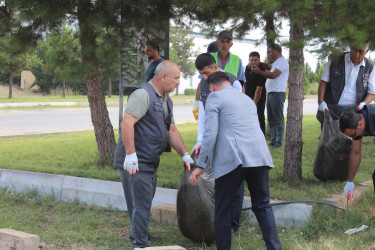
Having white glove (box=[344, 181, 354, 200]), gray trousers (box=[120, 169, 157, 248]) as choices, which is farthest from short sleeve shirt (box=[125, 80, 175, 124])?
white glove (box=[344, 181, 354, 200])

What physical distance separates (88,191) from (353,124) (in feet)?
11.0

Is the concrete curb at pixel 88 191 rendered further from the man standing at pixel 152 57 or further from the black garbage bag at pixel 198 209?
the man standing at pixel 152 57

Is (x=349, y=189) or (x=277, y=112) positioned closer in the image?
(x=349, y=189)

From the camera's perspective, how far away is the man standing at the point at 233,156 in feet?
12.2

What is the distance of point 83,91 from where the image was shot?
134 ft

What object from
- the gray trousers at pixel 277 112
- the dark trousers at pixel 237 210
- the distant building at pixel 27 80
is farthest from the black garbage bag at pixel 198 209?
the distant building at pixel 27 80

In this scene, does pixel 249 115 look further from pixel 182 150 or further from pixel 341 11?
pixel 341 11

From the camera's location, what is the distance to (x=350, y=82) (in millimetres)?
5840

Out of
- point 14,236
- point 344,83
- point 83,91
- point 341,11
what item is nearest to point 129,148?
point 14,236

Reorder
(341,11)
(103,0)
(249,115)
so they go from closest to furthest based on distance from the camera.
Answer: (249,115)
(341,11)
(103,0)

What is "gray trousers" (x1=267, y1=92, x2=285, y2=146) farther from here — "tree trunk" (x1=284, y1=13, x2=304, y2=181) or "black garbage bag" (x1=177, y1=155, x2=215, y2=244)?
"black garbage bag" (x1=177, y1=155, x2=215, y2=244)

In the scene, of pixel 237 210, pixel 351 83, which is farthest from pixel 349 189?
pixel 351 83

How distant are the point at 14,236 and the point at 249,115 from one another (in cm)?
219

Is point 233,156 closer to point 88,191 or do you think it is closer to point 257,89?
point 88,191
